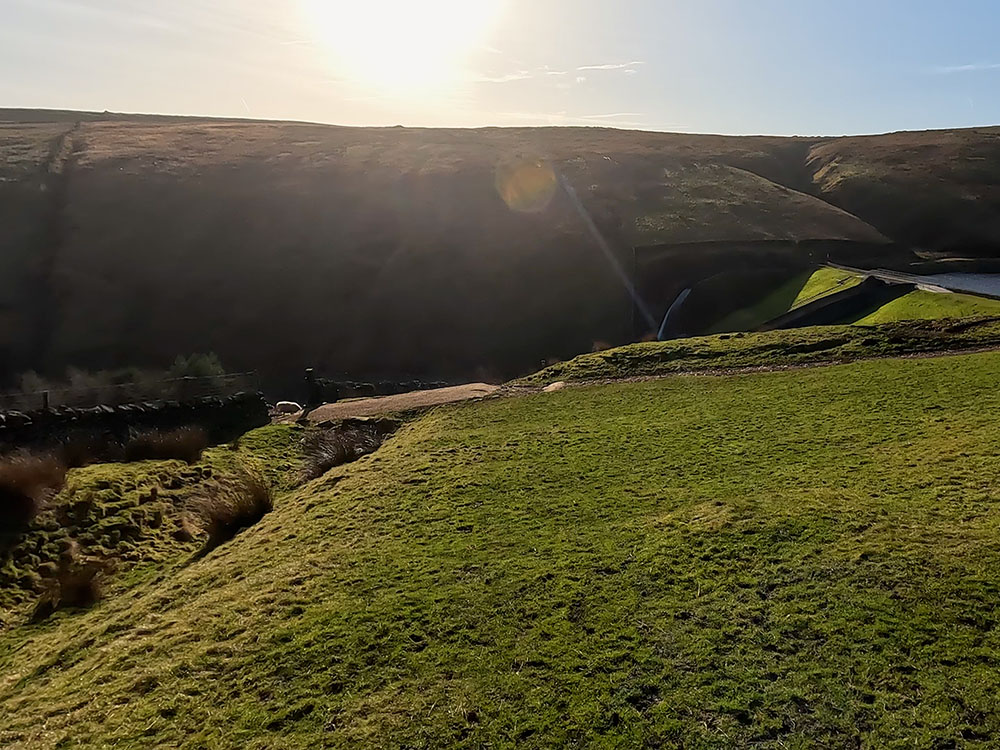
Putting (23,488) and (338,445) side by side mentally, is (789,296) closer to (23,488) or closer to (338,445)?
(338,445)

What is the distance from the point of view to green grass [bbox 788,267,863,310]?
3769cm

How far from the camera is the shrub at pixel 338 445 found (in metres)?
20.8

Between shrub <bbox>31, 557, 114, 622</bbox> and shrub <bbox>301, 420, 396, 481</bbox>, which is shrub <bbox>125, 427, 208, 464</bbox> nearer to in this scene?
shrub <bbox>301, 420, 396, 481</bbox>

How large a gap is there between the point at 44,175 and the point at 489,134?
200 ft

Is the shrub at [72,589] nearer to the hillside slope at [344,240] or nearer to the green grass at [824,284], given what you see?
the hillside slope at [344,240]

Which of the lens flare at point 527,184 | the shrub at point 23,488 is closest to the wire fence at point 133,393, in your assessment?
the shrub at point 23,488

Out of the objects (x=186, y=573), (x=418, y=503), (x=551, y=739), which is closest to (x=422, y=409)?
(x=418, y=503)

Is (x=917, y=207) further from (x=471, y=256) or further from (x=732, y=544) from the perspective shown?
(x=732, y=544)

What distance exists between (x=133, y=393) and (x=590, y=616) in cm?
2154

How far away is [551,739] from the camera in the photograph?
7.10 metres

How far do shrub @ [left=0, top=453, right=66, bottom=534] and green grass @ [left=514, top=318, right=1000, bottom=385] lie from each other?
15721 mm

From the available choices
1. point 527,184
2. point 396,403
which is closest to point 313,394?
point 396,403

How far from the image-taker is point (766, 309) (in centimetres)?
4300

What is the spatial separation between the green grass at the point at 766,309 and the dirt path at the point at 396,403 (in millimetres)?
20236
